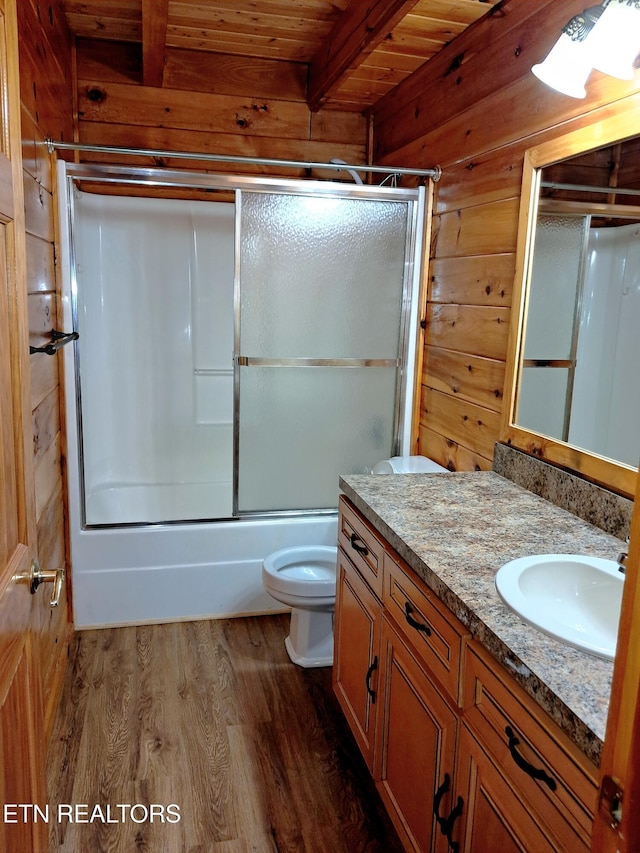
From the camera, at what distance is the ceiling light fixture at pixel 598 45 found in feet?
4.67

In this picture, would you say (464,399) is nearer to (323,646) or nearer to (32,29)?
(323,646)

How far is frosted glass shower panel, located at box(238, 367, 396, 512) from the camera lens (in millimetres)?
2840

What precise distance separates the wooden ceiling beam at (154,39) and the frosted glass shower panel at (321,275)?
0.64 m

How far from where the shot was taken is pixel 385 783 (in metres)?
1.69

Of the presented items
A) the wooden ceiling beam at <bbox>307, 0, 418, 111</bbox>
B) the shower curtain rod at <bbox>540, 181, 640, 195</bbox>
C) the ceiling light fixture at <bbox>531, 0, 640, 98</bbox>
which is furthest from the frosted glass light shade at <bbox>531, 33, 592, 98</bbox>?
the wooden ceiling beam at <bbox>307, 0, 418, 111</bbox>

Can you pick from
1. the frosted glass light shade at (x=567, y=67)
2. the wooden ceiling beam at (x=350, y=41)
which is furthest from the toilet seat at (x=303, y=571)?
the wooden ceiling beam at (x=350, y=41)

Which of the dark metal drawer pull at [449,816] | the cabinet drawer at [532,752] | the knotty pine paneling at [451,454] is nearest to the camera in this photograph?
the cabinet drawer at [532,752]

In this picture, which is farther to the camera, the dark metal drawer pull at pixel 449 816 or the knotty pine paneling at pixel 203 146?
the knotty pine paneling at pixel 203 146

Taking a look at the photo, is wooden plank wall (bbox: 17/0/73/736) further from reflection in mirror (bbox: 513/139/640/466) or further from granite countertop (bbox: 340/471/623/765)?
reflection in mirror (bbox: 513/139/640/466)

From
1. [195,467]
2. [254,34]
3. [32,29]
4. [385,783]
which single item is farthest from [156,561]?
[254,34]

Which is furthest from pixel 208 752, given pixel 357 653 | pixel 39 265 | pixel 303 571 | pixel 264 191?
pixel 264 191

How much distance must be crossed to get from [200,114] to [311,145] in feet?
1.89

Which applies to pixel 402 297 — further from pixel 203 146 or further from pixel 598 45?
pixel 598 45

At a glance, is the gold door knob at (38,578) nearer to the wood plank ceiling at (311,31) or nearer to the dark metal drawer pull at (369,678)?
the dark metal drawer pull at (369,678)
